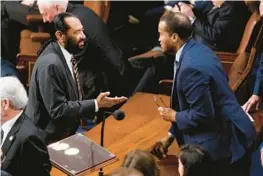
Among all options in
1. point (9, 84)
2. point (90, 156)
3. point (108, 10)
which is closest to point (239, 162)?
point (90, 156)

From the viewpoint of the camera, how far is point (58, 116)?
399 centimetres

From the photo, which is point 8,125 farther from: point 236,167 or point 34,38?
point 34,38

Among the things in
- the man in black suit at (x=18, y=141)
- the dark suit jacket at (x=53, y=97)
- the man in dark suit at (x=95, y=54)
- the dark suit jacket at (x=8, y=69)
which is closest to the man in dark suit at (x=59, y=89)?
the dark suit jacket at (x=53, y=97)

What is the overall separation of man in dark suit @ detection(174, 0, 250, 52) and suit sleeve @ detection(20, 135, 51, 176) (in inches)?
95.7

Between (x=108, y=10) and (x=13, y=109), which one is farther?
(x=108, y=10)

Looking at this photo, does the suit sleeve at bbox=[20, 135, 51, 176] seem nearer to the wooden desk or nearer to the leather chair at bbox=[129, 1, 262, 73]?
the wooden desk

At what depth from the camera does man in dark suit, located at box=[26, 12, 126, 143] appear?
3996 millimetres

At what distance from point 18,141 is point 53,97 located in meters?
0.84

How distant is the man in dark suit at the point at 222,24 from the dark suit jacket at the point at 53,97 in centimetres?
150

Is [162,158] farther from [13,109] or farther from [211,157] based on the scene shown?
[13,109]

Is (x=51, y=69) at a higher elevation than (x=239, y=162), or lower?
higher

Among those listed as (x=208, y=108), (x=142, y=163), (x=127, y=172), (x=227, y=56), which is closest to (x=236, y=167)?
(x=208, y=108)

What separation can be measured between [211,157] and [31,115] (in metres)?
1.22

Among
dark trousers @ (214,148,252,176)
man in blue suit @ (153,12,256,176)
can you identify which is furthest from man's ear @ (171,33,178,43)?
dark trousers @ (214,148,252,176)
